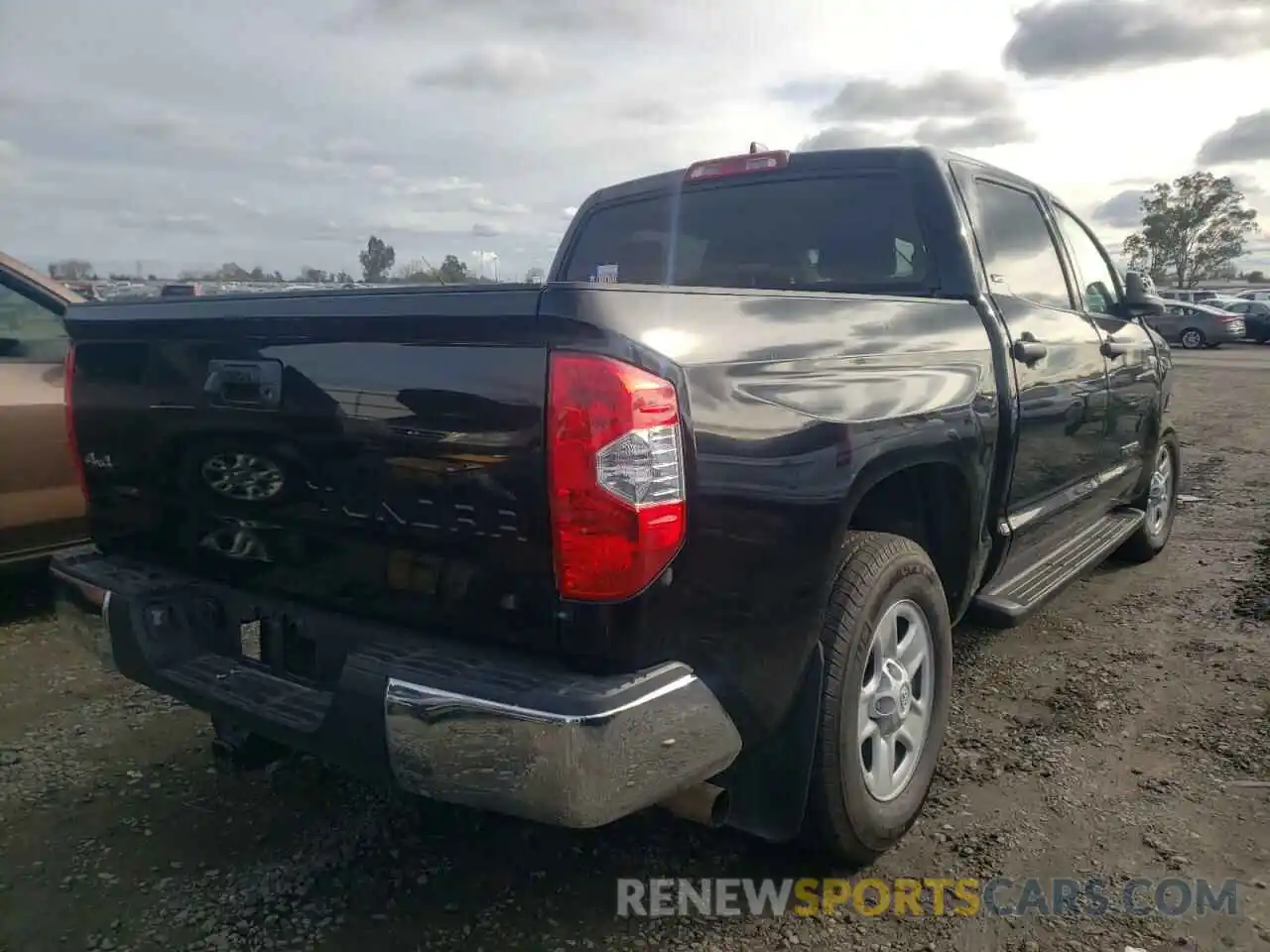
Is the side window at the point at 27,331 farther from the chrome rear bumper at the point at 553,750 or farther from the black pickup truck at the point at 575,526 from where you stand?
the chrome rear bumper at the point at 553,750

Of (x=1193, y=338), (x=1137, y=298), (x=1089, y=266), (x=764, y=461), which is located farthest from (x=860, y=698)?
(x=1193, y=338)

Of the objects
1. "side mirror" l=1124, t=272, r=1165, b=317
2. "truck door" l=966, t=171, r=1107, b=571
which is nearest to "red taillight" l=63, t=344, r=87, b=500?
"truck door" l=966, t=171, r=1107, b=571

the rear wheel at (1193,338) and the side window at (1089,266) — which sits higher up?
the side window at (1089,266)

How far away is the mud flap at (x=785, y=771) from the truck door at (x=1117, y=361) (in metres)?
2.69

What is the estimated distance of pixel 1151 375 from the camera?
200 inches

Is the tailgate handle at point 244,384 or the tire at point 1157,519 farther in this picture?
the tire at point 1157,519

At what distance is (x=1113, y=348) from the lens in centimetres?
439

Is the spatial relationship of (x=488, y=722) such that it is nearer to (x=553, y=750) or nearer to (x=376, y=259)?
(x=553, y=750)

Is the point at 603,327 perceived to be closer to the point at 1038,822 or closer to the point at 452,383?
the point at 452,383

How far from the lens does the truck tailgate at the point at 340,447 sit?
77.2 inches

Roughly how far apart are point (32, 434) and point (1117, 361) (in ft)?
15.9

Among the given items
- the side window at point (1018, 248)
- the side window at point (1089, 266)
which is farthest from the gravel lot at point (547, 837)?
the side window at point (1089, 266)


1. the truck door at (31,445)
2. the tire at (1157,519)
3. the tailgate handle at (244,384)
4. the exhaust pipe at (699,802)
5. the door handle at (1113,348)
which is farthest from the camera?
the tire at (1157,519)

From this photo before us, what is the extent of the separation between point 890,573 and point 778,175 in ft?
5.80
